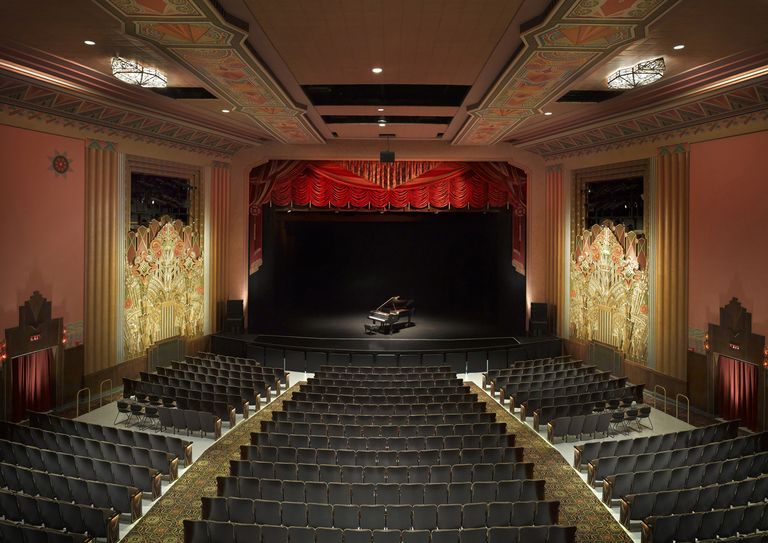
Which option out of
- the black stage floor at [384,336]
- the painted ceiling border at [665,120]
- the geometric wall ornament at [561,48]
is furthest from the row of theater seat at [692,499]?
the black stage floor at [384,336]

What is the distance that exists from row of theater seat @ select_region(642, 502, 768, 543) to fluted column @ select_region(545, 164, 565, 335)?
11.1 m

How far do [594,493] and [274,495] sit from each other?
456cm

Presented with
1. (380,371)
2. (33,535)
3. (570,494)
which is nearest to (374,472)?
(570,494)

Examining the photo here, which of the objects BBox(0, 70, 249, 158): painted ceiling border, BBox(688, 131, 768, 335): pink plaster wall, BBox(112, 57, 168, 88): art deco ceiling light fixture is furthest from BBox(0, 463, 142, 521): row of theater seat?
BBox(688, 131, 768, 335): pink plaster wall

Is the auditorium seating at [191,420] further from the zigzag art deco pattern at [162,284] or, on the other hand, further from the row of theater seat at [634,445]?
the row of theater seat at [634,445]

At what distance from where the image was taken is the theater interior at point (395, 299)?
6766 mm

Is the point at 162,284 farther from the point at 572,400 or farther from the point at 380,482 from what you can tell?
the point at 572,400

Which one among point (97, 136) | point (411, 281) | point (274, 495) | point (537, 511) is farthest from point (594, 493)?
point (411, 281)

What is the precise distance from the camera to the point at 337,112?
13.6 meters

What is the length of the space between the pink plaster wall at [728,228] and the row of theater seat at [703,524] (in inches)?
231

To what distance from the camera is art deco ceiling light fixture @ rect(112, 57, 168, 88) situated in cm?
971

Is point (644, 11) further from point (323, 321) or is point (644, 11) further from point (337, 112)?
point (323, 321)

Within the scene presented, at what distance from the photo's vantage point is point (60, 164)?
38.8ft

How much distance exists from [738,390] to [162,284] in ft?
47.2
